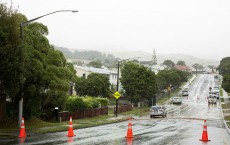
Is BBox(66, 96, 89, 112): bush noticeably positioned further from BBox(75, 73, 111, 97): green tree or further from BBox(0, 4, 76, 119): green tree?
BBox(75, 73, 111, 97): green tree

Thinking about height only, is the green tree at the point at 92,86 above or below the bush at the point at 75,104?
above

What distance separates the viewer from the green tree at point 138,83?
72.9 m

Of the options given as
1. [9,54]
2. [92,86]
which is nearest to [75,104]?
[9,54]

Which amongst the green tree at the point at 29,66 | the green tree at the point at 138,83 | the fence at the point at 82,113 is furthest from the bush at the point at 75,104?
the green tree at the point at 138,83

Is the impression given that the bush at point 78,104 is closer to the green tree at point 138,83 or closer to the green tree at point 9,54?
the green tree at point 9,54

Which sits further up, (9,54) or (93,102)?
(9,54)

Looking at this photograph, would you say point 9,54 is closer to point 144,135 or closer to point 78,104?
point 144,135

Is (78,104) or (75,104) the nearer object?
Answer: (75,104)

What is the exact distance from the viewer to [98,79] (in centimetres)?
7256

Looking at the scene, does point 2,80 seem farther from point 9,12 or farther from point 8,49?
point 9,12

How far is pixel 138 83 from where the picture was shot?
2867 inches

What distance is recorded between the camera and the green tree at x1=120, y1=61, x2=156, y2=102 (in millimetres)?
72938

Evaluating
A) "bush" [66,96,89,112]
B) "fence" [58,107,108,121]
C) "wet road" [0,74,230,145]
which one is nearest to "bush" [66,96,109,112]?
"bush" [66,96,89,112]

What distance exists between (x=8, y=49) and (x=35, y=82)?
3968mm
